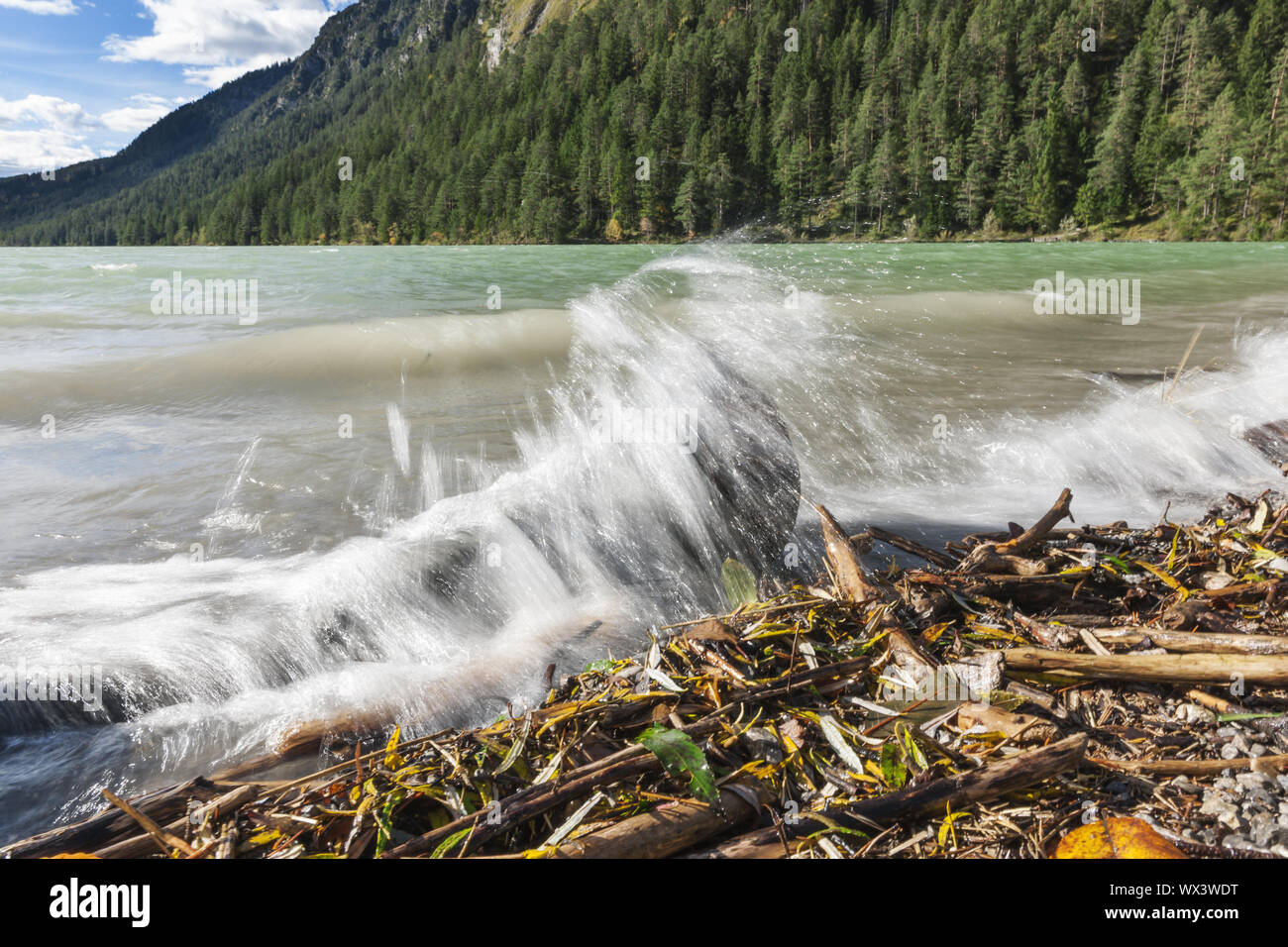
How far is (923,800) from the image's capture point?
216 cm

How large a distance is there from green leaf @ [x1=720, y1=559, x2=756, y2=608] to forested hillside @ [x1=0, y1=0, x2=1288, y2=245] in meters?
95.4

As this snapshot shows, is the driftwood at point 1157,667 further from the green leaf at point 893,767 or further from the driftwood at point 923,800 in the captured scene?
the green leaf at point 893,767

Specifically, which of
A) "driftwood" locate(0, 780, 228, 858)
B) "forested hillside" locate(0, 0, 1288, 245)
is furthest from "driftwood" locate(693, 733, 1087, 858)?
"forested hillside" locate(0, 0, 1288, 245)

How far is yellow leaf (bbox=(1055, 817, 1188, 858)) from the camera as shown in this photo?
1.96 meters

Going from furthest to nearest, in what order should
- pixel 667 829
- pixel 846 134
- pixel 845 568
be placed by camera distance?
pixel 846 134 < pixel 845 568 < pixel 667 829

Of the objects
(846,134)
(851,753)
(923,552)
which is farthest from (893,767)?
(846,134)

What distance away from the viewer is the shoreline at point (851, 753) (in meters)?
2.12

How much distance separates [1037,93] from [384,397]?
425ft

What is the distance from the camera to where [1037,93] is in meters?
107

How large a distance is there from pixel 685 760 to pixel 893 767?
2.37ft

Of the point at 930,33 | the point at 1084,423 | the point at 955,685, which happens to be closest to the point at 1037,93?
the point at 930,33

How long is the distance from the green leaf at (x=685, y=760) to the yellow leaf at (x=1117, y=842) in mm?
1030

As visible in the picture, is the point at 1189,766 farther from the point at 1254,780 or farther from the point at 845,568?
the point at 845,568
